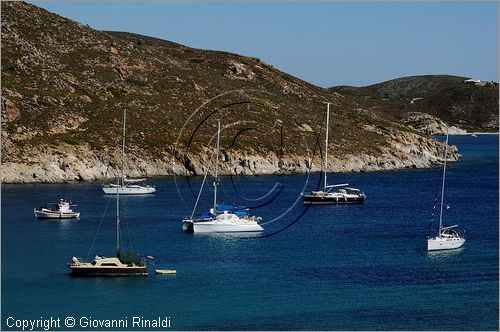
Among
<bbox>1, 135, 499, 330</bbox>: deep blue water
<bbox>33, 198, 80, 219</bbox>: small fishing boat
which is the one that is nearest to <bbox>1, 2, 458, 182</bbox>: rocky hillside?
<bbox>1, 135, 499, 330</bbox>: deep blue water

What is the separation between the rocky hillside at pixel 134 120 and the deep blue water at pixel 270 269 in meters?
19.2

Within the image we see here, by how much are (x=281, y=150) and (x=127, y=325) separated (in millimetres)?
108753

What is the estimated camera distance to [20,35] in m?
181

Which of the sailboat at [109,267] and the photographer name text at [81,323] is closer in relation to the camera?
the photographer name text at [81,323]

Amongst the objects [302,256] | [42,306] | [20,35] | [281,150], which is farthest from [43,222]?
[20,35]

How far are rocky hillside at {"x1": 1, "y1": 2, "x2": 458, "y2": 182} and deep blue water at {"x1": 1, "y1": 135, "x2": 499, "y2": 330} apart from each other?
1916 centimetres

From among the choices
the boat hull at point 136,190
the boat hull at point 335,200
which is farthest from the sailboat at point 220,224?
the boat hull at point 136,190

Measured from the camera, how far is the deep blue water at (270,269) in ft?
206

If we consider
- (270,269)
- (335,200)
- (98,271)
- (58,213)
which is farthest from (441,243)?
(335,200)

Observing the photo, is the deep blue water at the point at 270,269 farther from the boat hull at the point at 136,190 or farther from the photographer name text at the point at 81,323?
the boat hull at the point at 136,190

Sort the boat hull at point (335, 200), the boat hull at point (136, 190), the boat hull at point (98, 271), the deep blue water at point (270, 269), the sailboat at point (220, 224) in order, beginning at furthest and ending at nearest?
the boat hull at point (136, 190), the boat hull at point (335, 200), the sailboat at point (220, 224), the boat hull at point (98, 271), the deep blue water at point (270, 269)

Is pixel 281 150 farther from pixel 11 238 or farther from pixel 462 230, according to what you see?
pixel 11 238

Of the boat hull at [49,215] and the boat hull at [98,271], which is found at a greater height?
the boat hull at [49,215]

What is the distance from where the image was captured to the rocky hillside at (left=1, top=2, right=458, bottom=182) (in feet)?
483
